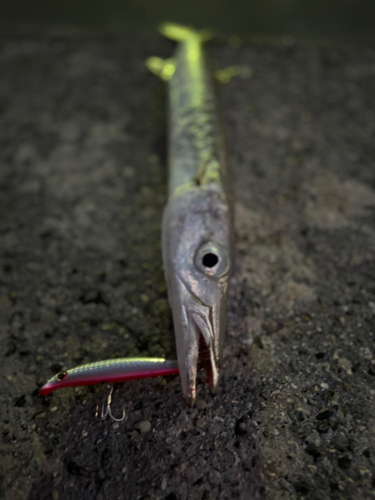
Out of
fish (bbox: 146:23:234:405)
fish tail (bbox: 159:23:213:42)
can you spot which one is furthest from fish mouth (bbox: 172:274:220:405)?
fish tail (bbox: 159:23:213:42)

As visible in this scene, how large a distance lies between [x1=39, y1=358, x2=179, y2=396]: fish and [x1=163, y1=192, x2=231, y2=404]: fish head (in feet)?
0.35

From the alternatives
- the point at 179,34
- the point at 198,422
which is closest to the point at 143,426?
the point at 198,422

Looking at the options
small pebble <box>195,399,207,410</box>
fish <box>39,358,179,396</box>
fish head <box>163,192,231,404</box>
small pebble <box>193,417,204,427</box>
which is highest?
fish head <box>163,192,231,404</box>

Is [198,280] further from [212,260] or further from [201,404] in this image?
[201,404]

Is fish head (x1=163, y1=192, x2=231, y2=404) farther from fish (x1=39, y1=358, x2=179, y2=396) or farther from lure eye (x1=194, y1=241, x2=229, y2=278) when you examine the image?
fish (x1=39, y1=358, x2=179, y2=396)

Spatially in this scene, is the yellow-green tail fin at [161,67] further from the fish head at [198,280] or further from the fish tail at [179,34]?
the fish head at [198,280]

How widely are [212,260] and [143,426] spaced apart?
2.57ft

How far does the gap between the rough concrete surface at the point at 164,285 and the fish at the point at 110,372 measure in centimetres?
11

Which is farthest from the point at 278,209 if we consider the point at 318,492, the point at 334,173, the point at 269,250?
the point at 318,492

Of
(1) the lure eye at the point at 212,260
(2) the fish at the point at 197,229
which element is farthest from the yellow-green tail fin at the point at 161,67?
(1) the lure eye at the point at 212,260

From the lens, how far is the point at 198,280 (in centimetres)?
162

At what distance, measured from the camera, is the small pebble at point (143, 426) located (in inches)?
58.6

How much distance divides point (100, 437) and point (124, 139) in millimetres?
2183

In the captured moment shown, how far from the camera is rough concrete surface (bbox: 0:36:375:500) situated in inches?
55.8
